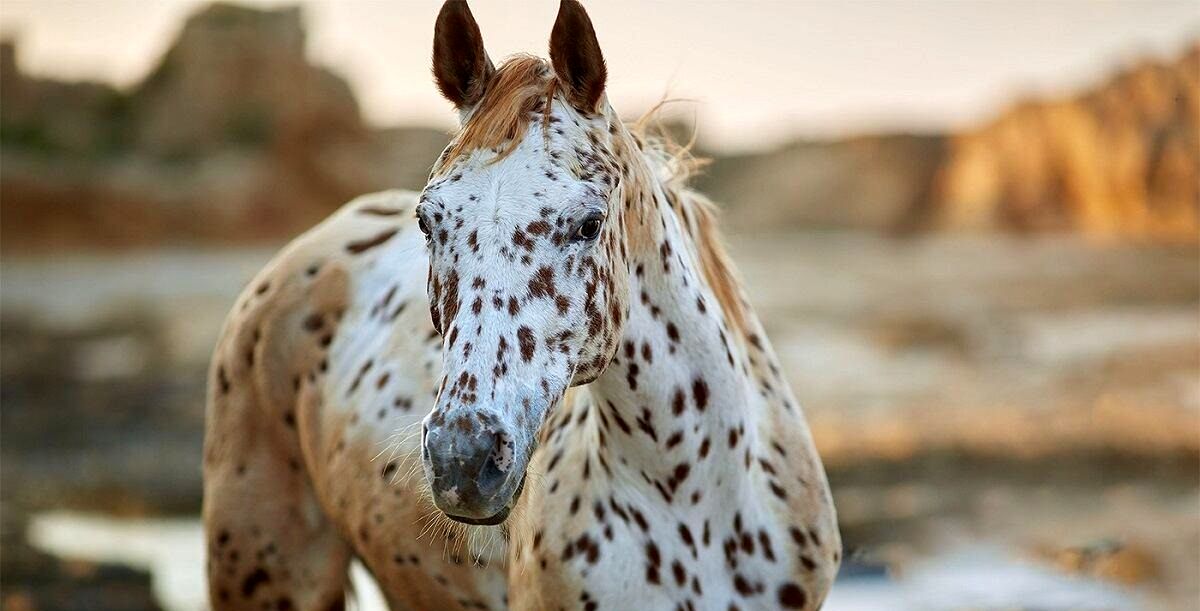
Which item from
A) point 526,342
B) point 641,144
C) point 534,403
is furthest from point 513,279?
point 641,144

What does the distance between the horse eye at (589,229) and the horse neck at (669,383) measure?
251 mm

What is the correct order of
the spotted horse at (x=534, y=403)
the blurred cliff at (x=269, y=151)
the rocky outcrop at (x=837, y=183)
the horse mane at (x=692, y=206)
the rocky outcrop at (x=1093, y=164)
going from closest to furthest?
the spotted horse at (x=534, y=403), the horse mane at (x=692, y=206), the blurred cliff at (x=269, y=151), the rocky outcrop at (x=1093, y=164), the rocky outcrop at (x=837, y=183)

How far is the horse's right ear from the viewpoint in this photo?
245 centimetres

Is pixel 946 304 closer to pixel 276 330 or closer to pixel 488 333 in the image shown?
pixel 276 330

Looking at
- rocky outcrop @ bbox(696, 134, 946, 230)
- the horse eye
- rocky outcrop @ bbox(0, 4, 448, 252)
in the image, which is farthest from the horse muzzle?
rocky outcrop @ bbox(696, 134, 946, 230)

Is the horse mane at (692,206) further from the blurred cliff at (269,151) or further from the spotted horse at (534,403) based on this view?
the blurred cliff at (269,151)

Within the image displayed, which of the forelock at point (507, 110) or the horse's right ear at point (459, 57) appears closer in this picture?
the forelock at point (507, 110)

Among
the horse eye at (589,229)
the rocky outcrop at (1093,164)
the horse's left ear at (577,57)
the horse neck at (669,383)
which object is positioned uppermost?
the rocky outcrop at (1093,164)

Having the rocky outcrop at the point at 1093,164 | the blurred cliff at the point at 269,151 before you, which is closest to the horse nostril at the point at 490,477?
the blurred cliff at the point at 269,151

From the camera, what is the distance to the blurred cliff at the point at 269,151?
67.3 feet

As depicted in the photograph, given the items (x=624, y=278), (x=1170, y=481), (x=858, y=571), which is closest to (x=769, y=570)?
(x=624, y=278)

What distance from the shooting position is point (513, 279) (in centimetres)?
218

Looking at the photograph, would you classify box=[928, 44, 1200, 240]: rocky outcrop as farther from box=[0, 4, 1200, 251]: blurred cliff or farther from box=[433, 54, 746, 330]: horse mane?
box=[433, 54, 746, 330]: horse mane

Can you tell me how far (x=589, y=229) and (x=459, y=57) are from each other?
1.69ft
